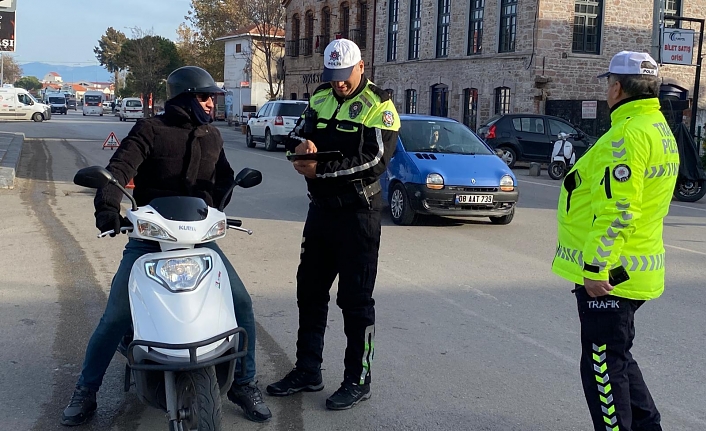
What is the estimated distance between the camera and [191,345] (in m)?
3.54

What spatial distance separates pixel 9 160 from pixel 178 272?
51.4 feet

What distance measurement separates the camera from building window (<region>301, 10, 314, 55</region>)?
50525mm

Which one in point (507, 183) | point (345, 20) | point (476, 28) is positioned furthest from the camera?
point (345, 20)

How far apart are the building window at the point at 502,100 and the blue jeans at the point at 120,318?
2880 centimetres

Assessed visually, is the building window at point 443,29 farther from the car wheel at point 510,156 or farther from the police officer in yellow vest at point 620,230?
the police officer in yellow vest at point 620,230

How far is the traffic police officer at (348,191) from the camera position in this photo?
4.36 meters

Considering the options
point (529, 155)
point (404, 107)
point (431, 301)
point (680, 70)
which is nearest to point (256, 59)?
point (404, 107)

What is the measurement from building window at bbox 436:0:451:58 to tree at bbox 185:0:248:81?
31382 millimetres

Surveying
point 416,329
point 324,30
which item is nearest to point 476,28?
point 324,30

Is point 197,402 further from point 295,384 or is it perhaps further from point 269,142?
point 269,142

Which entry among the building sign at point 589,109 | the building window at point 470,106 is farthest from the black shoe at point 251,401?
the building window at point 470,106

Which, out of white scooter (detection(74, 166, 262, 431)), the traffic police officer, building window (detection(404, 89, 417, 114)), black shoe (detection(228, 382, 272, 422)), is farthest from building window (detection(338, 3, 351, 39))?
white scooter (detection(74, 166, 262, 431))

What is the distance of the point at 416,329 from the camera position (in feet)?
20.3

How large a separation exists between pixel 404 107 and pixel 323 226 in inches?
1403
